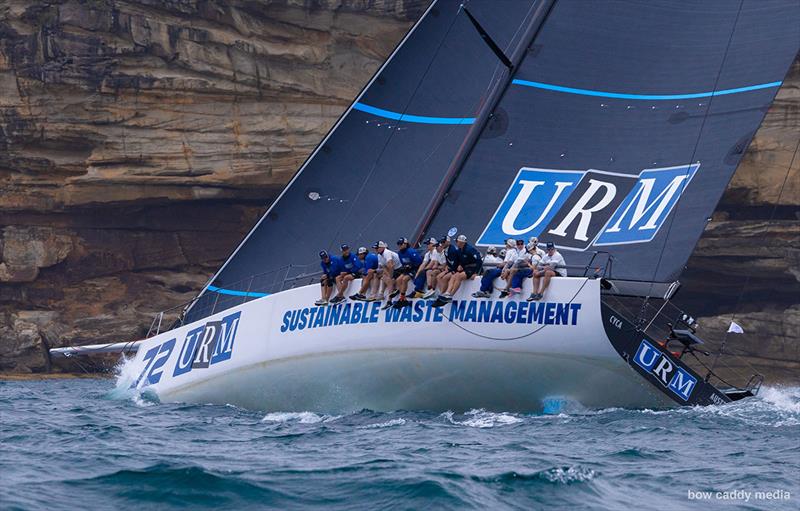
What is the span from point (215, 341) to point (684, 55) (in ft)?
18.9

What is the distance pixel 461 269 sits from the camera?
1133 centimetres

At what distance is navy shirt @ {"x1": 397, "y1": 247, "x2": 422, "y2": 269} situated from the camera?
11.6m

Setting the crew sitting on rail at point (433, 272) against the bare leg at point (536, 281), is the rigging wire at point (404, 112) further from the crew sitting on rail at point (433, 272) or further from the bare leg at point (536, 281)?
the bare leg at point (536, 281)

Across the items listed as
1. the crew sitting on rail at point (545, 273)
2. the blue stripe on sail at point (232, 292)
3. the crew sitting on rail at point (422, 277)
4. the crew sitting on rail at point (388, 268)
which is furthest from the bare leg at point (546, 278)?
the blue stripe on sail at point (232, 292)

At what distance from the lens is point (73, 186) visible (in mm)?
23984

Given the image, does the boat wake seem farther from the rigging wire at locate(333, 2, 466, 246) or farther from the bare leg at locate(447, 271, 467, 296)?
the bare leg at locate(447, 271, 467, 296)

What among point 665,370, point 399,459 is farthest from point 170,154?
point 399,459

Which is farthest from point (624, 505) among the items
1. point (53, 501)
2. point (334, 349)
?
point (334, 349)

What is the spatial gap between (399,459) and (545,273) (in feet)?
9.69

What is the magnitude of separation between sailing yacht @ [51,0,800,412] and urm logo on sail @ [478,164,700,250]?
2 centimetres

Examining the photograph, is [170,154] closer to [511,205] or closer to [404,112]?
[404,112]

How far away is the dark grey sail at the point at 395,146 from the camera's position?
13.8 metres

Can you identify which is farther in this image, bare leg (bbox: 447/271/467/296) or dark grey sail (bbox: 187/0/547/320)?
dark grey sail (bbox: 187/0/547/320)

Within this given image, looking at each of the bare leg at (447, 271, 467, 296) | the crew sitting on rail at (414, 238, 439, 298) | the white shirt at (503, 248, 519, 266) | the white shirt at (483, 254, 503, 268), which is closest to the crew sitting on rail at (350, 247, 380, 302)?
the crew sitting on rail at (414, 238, 439, 298)
